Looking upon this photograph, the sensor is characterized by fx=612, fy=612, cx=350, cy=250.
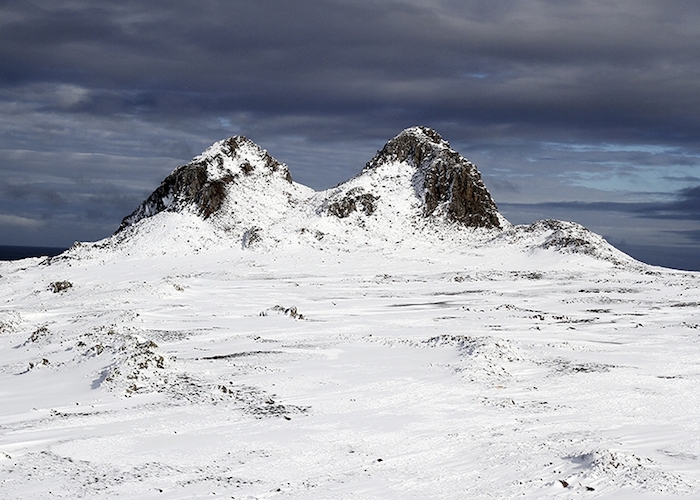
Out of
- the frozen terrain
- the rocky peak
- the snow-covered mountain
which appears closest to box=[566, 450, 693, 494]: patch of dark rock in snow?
the frozen terrain

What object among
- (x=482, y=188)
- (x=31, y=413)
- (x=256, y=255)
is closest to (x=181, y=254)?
(x=256, y=255)

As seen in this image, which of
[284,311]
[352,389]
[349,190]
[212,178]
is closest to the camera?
[352,389]

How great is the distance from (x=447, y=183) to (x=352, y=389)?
5806cm

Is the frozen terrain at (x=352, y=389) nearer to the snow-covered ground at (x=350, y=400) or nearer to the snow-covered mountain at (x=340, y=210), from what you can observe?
the snow-covered ground at (x=350, y=400)

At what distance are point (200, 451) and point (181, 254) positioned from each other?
169 ft

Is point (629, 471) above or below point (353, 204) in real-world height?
below

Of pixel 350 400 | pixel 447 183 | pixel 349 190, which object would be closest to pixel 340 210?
pixel 349 190

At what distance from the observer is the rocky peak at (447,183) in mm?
69812

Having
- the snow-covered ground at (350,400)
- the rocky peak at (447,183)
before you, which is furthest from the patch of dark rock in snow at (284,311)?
the rocky peak at (447,183)

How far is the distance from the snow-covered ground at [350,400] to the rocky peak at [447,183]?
3658 cm

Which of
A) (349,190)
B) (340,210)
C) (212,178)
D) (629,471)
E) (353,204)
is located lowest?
(629,471)

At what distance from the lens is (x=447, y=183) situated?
71312mm

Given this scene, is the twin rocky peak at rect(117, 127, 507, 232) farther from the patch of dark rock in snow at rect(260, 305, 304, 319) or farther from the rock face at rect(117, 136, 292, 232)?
the patch of dark rock in snow at rect(260, 305, 304, 319)

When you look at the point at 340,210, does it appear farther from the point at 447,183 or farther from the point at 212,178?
the point at 212,178
